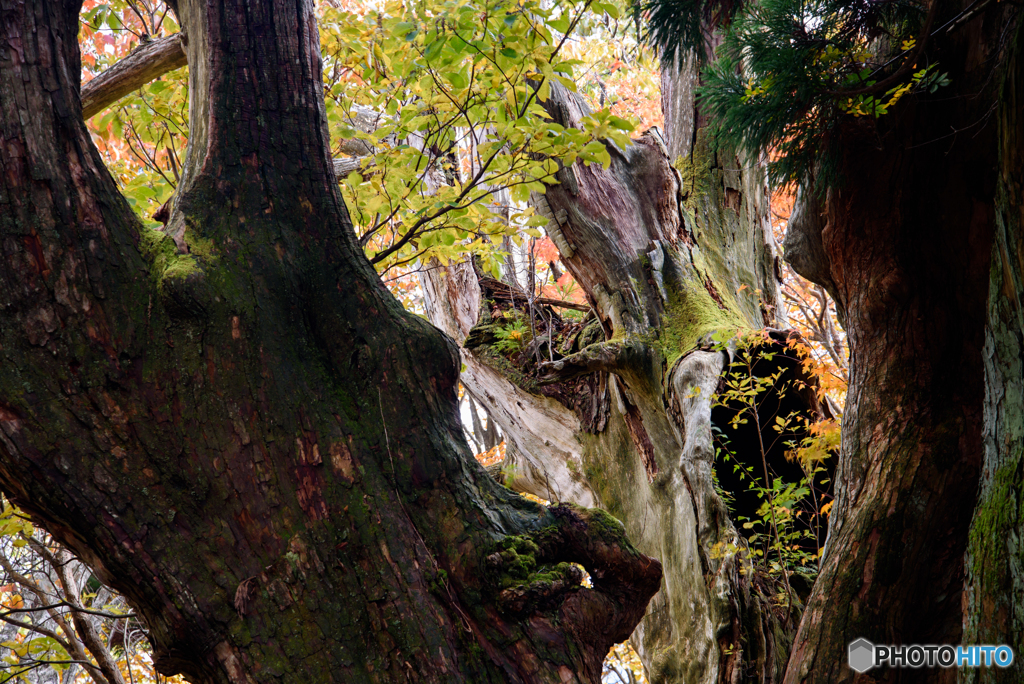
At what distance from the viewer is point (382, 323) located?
203cm

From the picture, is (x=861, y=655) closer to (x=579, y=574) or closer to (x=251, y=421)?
(x=579, y=574)

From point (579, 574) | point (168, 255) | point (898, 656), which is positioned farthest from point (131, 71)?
point (898, 656)

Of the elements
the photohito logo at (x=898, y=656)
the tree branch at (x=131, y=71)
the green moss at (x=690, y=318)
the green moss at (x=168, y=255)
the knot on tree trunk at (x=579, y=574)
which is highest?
the tree branch at (x=131, y=71)

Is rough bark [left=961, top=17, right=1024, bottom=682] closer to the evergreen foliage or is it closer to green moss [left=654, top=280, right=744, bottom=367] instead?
the evergreen foliage

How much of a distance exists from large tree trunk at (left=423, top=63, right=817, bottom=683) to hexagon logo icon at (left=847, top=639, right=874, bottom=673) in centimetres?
93

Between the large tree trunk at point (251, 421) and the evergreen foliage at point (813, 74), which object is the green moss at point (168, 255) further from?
the evergreen foliage at point (813, 74)

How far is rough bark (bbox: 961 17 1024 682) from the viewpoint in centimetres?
159

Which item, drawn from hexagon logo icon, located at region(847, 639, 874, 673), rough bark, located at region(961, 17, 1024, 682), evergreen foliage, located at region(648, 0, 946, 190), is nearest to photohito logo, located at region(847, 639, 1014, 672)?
hexagon logo icon, located at region(847, 639, 874, 673)

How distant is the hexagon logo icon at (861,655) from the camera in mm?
2379

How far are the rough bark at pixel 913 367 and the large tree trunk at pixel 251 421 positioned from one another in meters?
0.99

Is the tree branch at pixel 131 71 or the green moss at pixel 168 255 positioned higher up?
the tree branch at pixel 131 71

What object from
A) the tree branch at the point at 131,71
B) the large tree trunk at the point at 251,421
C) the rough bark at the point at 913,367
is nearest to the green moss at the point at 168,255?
the large tree trunk at the point at 251,421

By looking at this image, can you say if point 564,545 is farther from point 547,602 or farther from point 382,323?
point 382,323

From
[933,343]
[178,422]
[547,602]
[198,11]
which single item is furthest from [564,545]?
[198,11]
